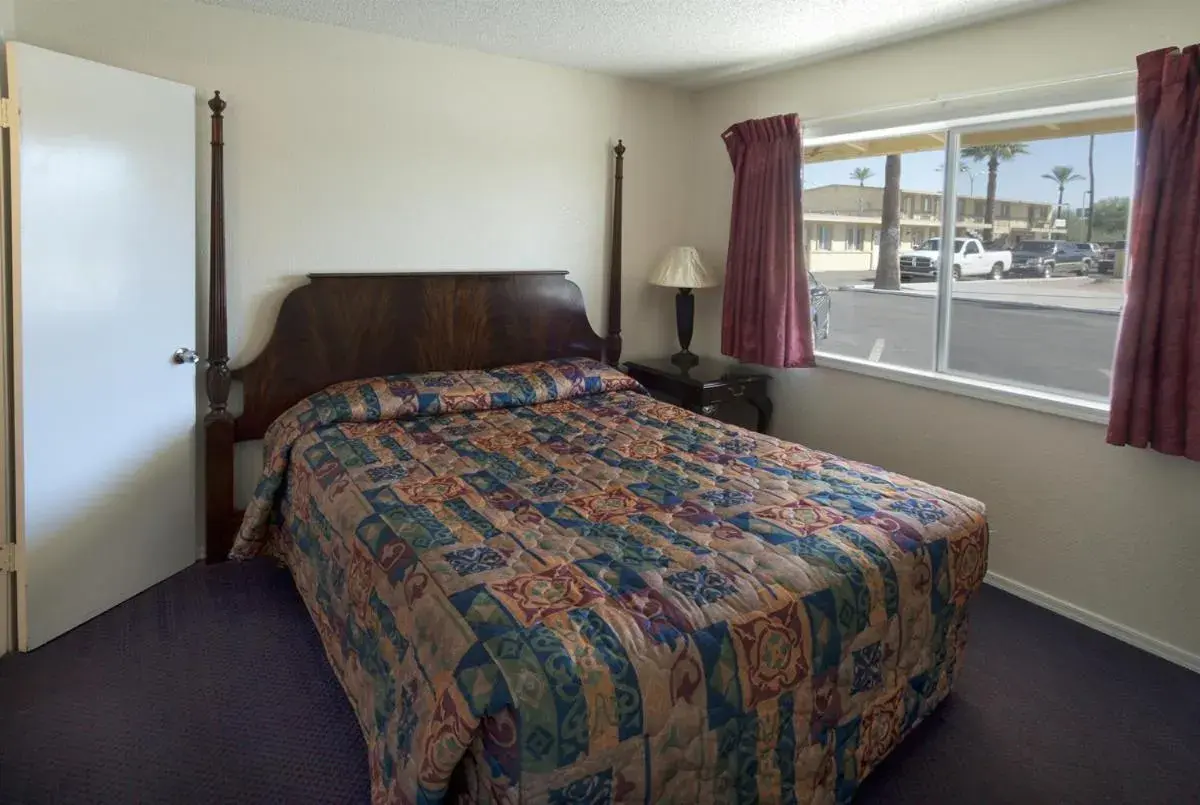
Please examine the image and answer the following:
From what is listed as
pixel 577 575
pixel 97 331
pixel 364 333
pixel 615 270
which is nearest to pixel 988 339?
pixel 615 270

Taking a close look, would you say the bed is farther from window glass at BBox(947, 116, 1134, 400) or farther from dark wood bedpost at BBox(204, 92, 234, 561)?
window glass at BBox(947, 116, 1134, 400)

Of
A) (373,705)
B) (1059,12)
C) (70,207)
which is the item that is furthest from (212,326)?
(1059,12)

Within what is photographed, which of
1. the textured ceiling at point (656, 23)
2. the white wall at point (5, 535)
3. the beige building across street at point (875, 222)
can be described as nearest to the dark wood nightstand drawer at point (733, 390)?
the beige building across street at point (875, 222)

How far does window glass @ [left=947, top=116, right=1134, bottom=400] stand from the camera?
2.74 meters

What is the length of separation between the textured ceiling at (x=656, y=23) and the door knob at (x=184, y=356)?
50.1 inches

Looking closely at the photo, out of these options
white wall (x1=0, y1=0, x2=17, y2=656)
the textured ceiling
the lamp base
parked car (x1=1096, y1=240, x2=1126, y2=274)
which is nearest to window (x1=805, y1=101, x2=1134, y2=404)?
parked car (x1=1096, y1=240, x2=1126, y2=274)

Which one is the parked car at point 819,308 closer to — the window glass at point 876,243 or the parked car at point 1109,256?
the window glass at point 876,243

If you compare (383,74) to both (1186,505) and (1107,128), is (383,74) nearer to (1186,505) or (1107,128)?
(1107,128)

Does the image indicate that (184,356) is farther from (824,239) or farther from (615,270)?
(824,239)

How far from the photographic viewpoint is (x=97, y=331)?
8.14ft

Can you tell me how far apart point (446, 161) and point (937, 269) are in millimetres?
2156

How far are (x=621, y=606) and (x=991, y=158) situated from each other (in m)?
2.53

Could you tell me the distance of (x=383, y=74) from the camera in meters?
3.25

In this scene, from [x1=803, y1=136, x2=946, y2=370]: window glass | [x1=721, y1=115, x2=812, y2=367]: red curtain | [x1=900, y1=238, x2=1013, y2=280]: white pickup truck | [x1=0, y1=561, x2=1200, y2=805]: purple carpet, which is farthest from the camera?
[x1=721, y1=115, x2=812, y2=367]: red curtain
